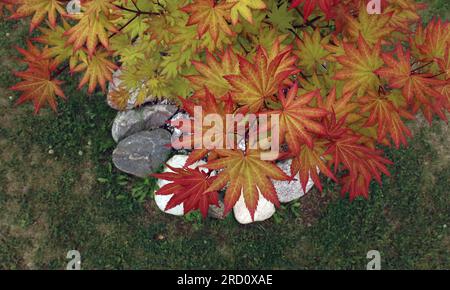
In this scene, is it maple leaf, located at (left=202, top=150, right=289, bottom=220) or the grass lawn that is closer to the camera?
maple leaf, located at (left=202, top=150, right=289, bottom=220)

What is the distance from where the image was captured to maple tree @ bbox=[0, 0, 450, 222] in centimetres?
203

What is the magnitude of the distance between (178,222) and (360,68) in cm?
255

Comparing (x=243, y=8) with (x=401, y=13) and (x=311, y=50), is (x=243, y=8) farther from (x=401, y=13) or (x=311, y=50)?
(x=401, y=13)

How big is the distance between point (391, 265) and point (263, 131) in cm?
299

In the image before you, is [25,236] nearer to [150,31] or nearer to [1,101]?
[1,101]

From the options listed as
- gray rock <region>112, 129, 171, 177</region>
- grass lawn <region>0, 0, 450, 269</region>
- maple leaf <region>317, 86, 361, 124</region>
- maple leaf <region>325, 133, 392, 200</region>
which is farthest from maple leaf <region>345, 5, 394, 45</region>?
gray rock <region>112, 129, 171, 177</region>

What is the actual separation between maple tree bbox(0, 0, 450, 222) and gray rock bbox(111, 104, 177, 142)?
121 centimetres

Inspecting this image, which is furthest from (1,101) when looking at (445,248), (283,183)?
(445,248)

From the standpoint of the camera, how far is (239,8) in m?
2.17

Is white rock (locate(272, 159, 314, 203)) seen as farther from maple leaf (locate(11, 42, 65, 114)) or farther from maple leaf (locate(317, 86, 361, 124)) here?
maple leaf (locate(11, 42, 65, 114))

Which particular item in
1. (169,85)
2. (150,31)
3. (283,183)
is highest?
(150,31)

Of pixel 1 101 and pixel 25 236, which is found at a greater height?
pixel 1 101

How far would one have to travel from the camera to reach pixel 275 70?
2.04 m

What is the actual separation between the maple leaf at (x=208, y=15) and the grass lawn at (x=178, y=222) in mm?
2445
